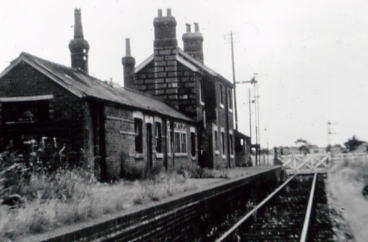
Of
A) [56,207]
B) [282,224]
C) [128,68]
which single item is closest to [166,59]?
[128,68]

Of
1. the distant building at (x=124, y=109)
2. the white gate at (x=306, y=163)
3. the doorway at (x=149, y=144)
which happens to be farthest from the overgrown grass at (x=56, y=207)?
the white gate at (x=306, y=163)

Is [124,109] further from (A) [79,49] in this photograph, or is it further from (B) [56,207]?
(B) [56,207]

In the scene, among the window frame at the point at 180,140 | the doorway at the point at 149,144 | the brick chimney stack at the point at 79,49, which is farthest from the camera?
the window frame at the point at 180,140

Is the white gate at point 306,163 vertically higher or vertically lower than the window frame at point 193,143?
lower

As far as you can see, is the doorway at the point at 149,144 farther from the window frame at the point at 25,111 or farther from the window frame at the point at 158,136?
the window frame at the point at 25,111

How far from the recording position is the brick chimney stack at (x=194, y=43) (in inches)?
1364

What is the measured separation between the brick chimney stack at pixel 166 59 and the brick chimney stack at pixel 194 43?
16.8 feet

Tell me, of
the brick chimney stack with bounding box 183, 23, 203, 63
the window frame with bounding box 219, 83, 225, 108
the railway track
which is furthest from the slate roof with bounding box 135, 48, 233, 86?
the railway track

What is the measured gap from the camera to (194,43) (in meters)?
34.9

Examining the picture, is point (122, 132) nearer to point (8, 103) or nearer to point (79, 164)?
point (79, 164)

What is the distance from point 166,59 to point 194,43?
18.8ft

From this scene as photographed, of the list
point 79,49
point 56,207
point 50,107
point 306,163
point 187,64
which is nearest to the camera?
point 56,207

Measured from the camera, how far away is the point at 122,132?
18766mm

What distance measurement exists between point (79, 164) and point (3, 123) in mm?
3415
